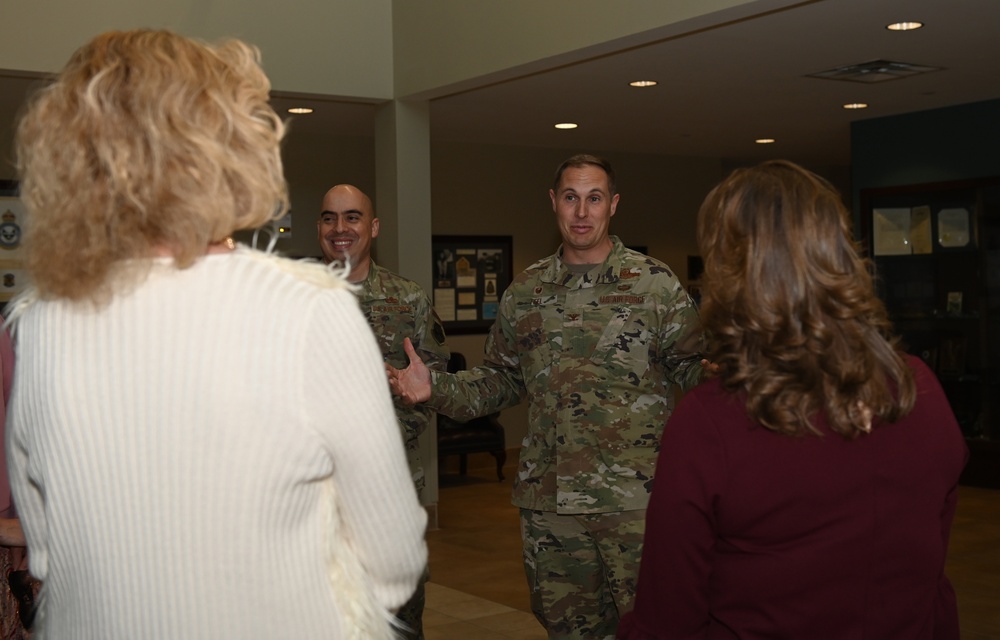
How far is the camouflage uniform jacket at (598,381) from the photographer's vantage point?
10.8ft

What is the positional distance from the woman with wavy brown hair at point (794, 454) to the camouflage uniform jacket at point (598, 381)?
1656 millimetres

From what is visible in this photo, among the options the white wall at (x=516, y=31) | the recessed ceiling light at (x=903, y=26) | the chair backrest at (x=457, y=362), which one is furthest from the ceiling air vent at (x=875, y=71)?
the chair backrest at (x=457, y=362)

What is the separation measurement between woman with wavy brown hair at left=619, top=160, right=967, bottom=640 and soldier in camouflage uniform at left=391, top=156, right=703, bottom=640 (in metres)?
1.63

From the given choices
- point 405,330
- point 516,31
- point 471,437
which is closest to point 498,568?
point 405,330

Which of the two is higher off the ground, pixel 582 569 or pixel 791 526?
pixel 791 526

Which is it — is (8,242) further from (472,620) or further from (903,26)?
(903,26)

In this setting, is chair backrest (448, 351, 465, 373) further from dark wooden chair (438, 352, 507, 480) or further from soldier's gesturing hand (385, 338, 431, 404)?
soldier's gesturing hand (385, 338, 431, 404)

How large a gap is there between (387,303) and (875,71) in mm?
4163

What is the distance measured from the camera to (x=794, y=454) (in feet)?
5.07

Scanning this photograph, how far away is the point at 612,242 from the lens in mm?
3529

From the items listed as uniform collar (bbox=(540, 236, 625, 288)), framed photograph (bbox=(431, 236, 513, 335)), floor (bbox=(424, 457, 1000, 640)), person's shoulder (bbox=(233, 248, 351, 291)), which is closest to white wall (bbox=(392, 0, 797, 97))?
uniform collar (bbox=(540, 236, 625, 288))

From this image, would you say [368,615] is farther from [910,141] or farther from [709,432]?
[910,141]

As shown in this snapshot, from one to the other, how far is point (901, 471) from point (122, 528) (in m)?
1.07

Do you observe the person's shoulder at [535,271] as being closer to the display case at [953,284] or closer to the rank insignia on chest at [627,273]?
the rank insignia on chest at [627,273]
